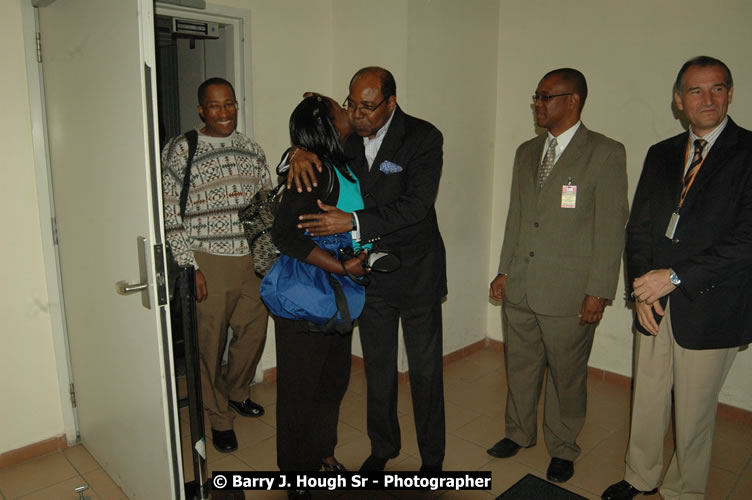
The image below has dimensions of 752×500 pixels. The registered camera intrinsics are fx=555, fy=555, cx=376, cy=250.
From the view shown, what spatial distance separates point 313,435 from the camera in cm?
218

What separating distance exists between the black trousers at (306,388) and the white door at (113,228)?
0.40m

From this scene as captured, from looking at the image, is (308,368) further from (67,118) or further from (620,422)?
(620,422)

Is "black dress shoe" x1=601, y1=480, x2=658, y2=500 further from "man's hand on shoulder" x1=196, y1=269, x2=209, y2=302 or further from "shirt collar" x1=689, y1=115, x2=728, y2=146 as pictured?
"man's hand on shoulder" x1=196, y1=269, x2=209, y2=302

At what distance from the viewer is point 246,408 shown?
3.11 meters

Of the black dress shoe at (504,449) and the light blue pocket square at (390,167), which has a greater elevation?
the light blue pocket square at (390,167)

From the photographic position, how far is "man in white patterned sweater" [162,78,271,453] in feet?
8.52

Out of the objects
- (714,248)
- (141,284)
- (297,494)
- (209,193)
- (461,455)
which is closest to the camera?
(141,284)

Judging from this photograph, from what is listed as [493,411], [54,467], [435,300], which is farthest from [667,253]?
[54,467]

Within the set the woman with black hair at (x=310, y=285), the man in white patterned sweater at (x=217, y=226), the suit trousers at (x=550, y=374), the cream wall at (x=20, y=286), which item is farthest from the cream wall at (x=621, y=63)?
the cream wall at (x=20, y=286)

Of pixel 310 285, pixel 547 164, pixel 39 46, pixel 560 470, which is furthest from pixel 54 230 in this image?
pixel 560 470

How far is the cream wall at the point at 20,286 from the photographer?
7.96ft

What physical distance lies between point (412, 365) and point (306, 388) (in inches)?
20.8

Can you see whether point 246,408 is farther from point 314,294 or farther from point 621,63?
point 621,63

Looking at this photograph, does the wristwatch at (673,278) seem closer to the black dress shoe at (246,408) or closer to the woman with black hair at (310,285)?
the woman with black hair at (310,285)
